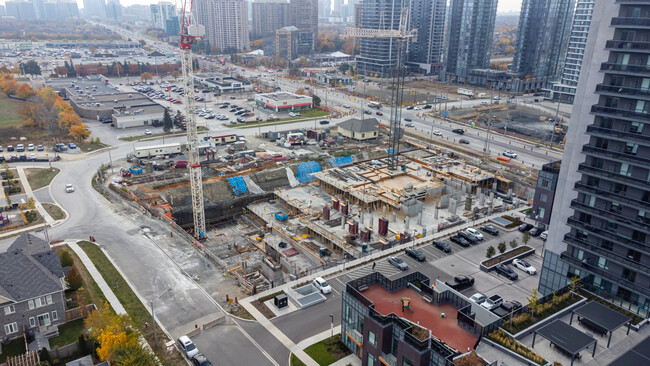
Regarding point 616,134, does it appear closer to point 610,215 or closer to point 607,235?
point 610,215

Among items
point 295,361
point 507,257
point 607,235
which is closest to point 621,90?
point 607,235

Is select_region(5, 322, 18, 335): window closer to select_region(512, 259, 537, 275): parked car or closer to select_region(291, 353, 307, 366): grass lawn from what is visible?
select_region(291, 353, 307, 366): grass lawn

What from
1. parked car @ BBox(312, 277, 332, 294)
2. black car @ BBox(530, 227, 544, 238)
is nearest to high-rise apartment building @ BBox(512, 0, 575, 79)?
black car @ BBox(530, 227, 544, 238)

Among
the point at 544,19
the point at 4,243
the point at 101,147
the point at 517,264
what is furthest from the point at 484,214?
the point at 544,19

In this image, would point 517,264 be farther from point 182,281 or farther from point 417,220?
point 182,281

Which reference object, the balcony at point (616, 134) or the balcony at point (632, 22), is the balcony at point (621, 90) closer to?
the balcony at point (616, 134)
